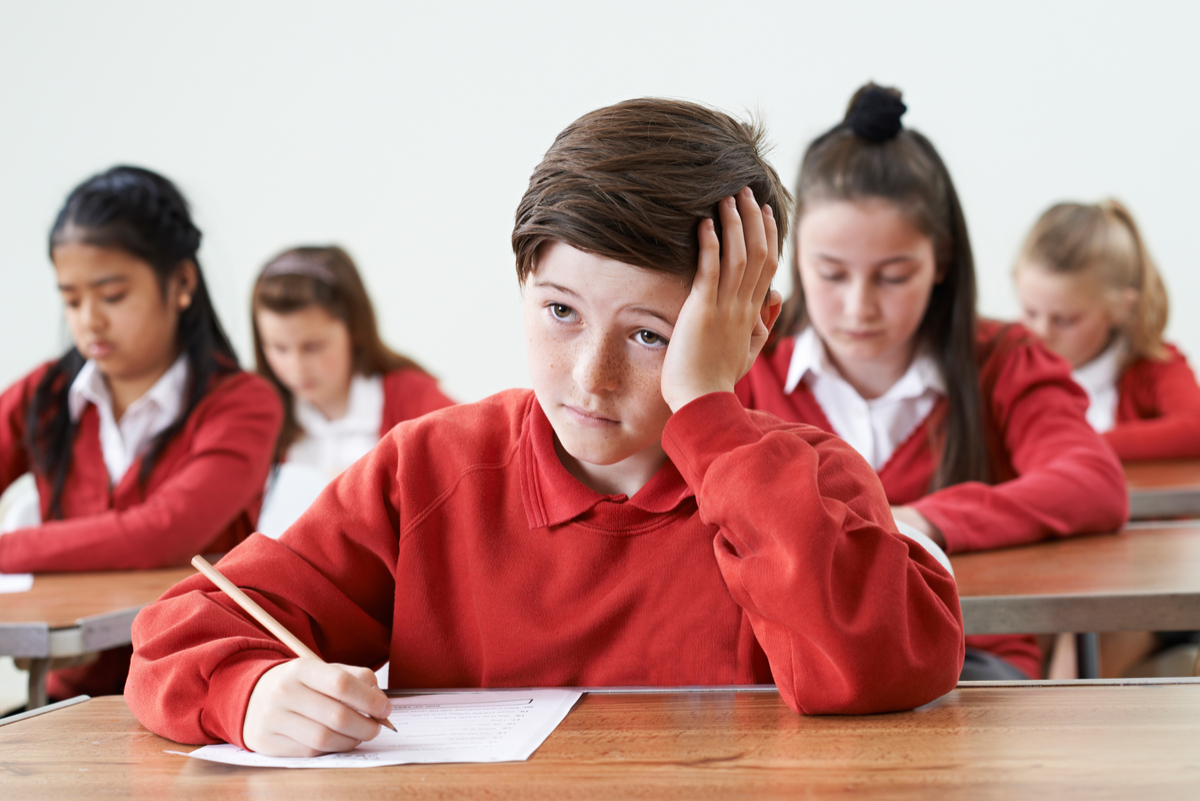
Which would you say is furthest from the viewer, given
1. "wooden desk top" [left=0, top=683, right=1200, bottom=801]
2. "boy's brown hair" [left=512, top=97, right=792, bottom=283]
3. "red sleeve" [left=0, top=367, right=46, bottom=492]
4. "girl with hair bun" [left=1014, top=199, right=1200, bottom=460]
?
"girl with hair bun" [left=1014, top=199, right=1200, bottom=460]

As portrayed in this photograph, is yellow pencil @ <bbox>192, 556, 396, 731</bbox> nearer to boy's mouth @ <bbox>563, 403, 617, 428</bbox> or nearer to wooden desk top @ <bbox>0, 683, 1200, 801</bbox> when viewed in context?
wooden desk top @ <bbox>0, 683, 1200, 801</bbox>

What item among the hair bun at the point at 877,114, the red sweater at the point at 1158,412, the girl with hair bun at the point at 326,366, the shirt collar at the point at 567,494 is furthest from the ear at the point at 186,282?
the red sweater at the point at 1158,412

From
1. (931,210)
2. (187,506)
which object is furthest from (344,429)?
(931,210)

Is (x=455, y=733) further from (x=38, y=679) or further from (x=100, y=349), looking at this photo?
(x=100, y=349)

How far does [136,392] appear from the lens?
222cm

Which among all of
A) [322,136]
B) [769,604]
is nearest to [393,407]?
[322,136]

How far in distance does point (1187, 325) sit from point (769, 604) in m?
3.99

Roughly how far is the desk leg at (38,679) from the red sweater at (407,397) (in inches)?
72.8

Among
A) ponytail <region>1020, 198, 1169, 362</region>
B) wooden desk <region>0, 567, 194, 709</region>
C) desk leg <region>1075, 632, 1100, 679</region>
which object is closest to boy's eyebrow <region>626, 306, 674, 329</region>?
wooden desk <region>0, 567, 194, 709</region>

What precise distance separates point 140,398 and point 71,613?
0.84 metres

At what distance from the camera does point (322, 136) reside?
4.52 meters

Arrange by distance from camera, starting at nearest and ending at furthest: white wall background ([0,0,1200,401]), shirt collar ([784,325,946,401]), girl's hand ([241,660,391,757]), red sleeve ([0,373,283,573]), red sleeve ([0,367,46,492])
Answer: girl's hand ([241,660,391,757]), red sleeve ([0,373,283,573]), shirt collar ([784,325,946,401]), red sleeve ([0,367,46,492]), white wall background ([0,0,1200,401])

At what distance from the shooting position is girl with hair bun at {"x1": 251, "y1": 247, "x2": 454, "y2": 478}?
3.39 m

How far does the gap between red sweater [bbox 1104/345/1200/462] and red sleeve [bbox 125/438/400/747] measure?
2.32m
